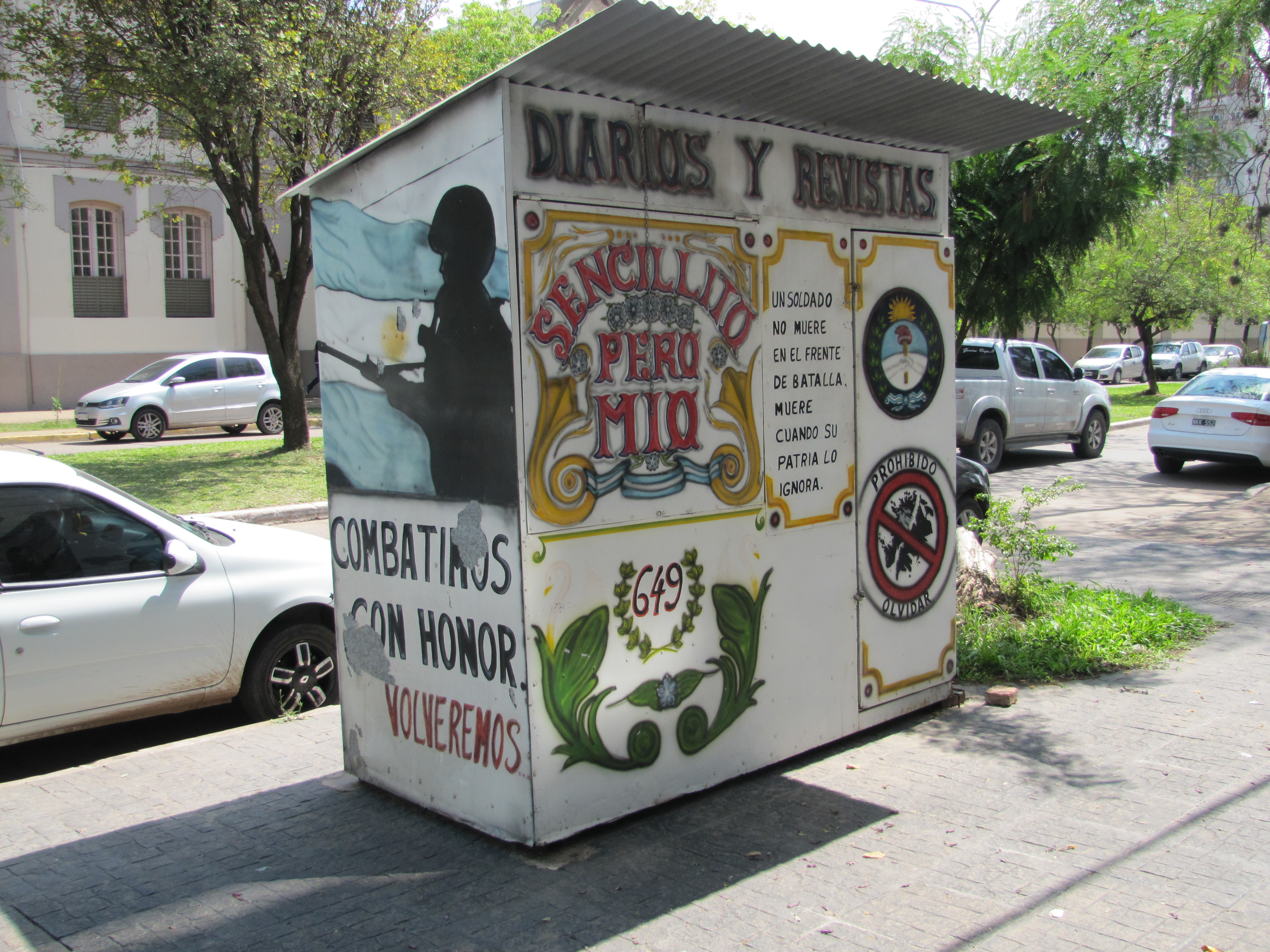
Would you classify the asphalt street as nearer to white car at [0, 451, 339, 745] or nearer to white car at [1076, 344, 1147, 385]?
white car at [0, 451, 339, 745]

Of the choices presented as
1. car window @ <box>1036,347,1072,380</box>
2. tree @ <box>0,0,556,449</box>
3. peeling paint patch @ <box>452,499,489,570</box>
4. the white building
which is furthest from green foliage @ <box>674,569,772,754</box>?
the white building

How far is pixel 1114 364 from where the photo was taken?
41062 millimetres

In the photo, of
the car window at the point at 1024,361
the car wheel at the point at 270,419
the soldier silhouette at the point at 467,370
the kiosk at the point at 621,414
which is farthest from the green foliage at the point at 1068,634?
the car wheel at the point at 270,419

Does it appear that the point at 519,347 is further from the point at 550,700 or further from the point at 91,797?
the point at 91,797

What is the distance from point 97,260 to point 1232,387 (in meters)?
27.3

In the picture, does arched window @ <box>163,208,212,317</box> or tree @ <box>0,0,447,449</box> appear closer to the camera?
tree @ <box>0,0,447,449</box>

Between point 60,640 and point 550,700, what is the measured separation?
275 centimetres

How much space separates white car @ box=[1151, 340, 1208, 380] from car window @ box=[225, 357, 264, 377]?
117ft

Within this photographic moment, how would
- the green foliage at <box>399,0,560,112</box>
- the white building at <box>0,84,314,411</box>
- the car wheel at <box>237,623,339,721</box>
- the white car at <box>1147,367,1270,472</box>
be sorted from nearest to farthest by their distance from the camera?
the car wheel at <box>237,623,339,721</box>, the white car at <box>1147,367,1270,472</box>, the green foliage at <box>399,0,560,112</box>, the white building at <box>0,84,314,411</box>

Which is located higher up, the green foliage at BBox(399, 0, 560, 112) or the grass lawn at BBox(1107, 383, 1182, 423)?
the green foliage at BBox(399, 0, 560, 112)

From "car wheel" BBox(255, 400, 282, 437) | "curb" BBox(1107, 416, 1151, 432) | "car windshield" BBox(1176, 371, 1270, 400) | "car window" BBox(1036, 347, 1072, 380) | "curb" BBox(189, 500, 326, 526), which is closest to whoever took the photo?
"curb" BBox(189, 500, 326, 526)

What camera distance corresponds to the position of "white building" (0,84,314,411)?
26.7m

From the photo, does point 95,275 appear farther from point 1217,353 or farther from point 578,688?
point 1217,353

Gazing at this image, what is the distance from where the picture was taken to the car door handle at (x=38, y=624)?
4.97 meters
